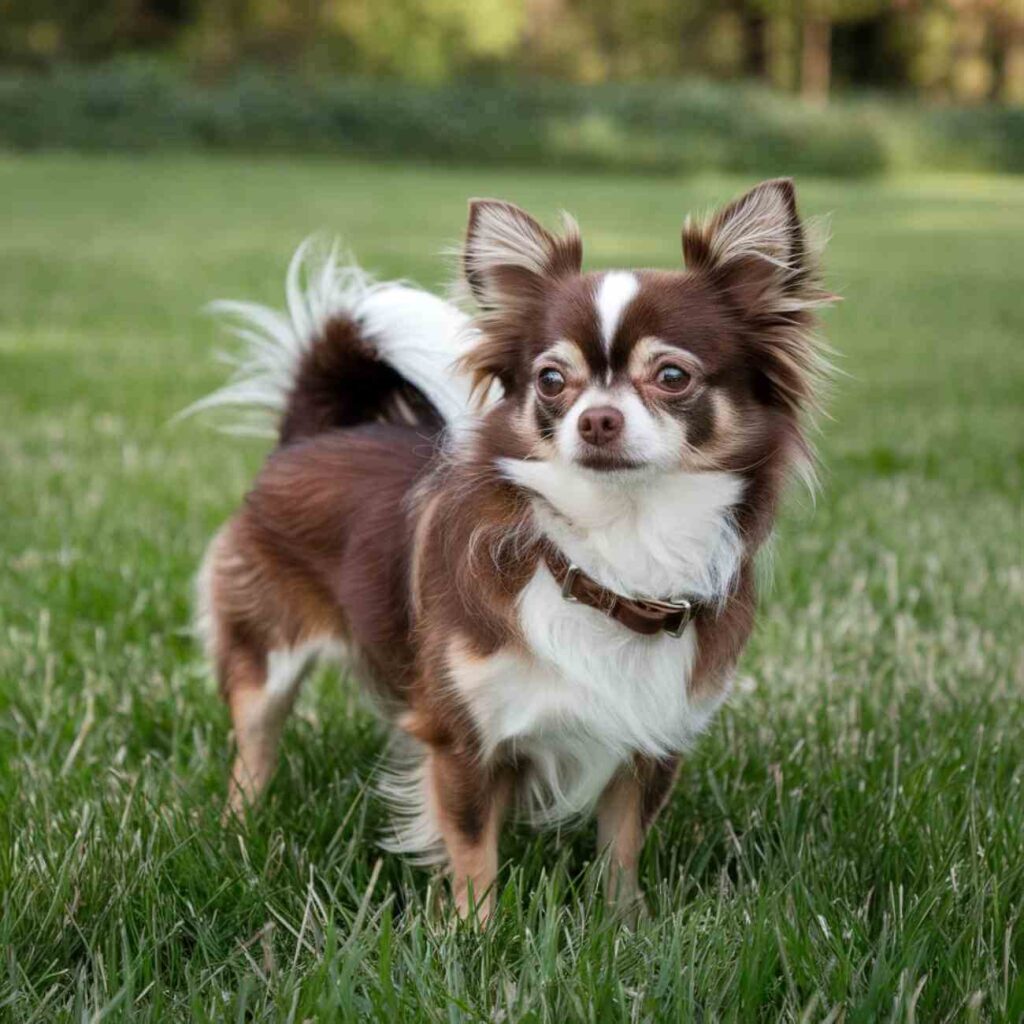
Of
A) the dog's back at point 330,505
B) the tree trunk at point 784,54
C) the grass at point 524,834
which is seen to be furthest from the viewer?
the tree trunk at point 784,54

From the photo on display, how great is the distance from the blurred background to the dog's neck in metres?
33.2

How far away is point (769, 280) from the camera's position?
279 centimetres

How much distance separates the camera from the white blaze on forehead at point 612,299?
103 inches

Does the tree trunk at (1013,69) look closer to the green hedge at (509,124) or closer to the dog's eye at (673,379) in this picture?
the green hedge at (509,124)

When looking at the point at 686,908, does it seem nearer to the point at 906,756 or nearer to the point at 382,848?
the point at 382,848

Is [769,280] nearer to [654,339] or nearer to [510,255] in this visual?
[654,339]

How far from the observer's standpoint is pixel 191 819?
9.46 ft

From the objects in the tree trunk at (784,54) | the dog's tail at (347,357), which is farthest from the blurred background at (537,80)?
the dog's tail at (347,357)

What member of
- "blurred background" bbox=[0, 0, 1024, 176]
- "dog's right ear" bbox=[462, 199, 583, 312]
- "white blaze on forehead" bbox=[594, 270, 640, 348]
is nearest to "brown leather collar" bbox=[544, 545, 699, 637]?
"white blaze on forehead" bbox=[594, 270, 640, 348]

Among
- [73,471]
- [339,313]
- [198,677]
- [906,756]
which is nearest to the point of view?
[906,756]

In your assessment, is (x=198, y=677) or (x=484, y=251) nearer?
(x=484, y=251)

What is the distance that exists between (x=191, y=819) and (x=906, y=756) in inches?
64.1

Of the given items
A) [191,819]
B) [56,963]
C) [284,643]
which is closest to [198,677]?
[284,643]

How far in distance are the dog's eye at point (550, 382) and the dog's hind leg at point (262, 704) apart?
106 centimetres
